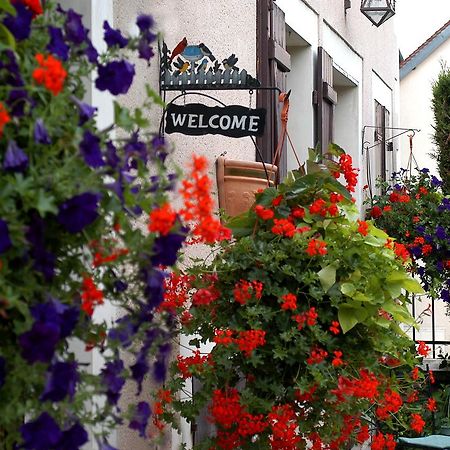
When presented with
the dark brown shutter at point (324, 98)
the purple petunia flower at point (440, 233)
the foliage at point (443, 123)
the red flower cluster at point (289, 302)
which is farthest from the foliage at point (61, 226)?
the foliage at point (443, 123)

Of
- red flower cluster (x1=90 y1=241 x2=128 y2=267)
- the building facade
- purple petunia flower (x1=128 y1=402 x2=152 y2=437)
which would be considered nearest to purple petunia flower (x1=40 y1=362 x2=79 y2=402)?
red flower cluster (x1=90 y1=241 x2=128 y2=267)

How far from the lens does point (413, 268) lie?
24.8ft

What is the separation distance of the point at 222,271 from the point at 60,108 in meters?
2.02

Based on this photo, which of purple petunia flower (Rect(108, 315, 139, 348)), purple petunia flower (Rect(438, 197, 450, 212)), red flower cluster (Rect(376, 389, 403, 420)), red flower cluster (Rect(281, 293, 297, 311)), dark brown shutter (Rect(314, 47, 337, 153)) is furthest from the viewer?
purple petunia flower (Rect(438, 197, 450, 212))

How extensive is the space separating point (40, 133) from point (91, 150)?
11 centimetres

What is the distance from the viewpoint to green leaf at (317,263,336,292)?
3.96 meters

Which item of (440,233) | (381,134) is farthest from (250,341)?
(381,134)

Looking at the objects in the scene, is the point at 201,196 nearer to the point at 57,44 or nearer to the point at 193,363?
the point at 57,44

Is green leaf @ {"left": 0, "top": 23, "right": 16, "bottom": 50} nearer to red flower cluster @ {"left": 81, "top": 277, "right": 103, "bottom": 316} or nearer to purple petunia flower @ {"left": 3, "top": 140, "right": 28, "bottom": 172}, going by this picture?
purple petunia flower @ {"left": 3, "top": 140, "right": 28, "bottom": 172}

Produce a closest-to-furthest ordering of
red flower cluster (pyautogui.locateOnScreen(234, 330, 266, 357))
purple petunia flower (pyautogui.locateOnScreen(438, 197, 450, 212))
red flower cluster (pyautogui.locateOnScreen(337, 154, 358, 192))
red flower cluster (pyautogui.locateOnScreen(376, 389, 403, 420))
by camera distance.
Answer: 1. red flower cluster (pyautogui.locateOnScreen(234, 330, 266, 357))
2. red flower cluster (pyautogui.locateOnScreen(376, 389, 403, 420))
3. red flower cluster (pyautogui.locateOnScreen(337, 154, 358, 192))
4. purple petunia flower (pyautogui.locateOnScreen(438, 197, 450, 212))

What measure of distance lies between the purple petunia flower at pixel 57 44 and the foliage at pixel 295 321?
1692 mm

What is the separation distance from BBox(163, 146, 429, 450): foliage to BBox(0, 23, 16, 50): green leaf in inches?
70.6

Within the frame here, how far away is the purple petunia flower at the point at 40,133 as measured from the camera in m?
1.97

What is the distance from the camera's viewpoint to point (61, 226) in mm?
2070
